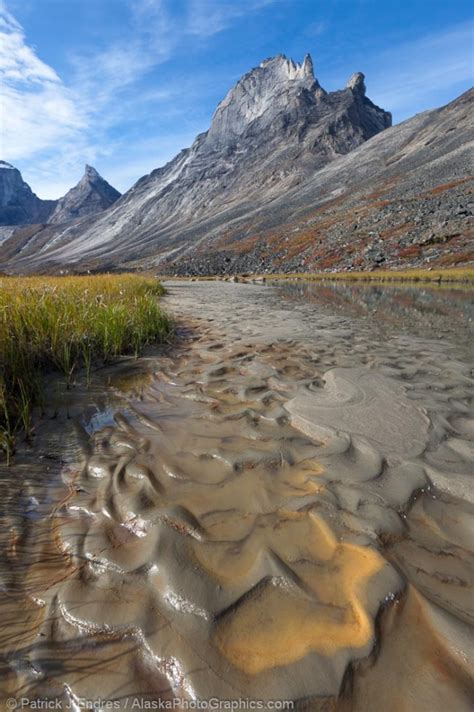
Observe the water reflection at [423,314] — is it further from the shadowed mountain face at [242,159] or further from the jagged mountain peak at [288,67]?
the jagged mountain peak at [288,67]

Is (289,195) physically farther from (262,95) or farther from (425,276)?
(262,95)

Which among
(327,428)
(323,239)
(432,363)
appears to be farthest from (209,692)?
(323,239)

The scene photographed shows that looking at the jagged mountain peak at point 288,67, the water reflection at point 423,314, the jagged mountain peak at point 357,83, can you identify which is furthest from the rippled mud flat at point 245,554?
the jagged mountain peak at point 288,67

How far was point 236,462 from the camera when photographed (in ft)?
9.03

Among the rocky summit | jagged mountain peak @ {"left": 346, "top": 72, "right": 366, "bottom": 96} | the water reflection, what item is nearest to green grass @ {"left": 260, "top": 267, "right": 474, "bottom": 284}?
the rocky summit

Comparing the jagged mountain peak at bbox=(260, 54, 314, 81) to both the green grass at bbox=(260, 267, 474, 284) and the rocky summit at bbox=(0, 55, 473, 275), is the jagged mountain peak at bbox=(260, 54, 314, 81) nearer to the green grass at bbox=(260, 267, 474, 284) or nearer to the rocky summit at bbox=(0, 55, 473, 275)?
the rocky summit at bbox=(0, 55, 473, 275)

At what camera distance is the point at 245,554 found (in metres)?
1.89

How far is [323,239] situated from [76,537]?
48.6 metres

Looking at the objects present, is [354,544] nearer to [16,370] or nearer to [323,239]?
[16,370]

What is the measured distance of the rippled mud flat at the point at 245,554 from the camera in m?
1.34

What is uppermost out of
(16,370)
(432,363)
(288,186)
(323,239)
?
(288,186)

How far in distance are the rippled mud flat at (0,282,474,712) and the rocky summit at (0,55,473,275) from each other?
32124mm

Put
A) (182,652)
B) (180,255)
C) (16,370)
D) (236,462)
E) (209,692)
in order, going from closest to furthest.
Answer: (209,692)
(182,652)
(236,462)
(16,370)
(180,255)

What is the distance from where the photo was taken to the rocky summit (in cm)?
4022
